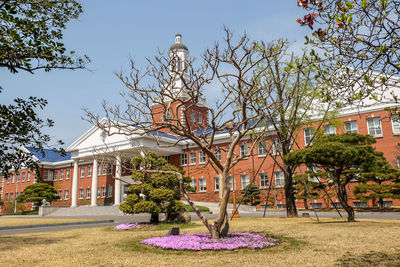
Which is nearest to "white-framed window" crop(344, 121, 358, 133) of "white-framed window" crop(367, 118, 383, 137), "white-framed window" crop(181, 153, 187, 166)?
"white-framed window" crop(367, 118, 383, 137)

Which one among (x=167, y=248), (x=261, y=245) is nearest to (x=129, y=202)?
(x=167, y=248)

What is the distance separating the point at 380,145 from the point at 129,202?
24.4 m

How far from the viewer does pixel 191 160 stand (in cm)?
4334

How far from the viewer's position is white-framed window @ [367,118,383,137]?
31109 millimetres

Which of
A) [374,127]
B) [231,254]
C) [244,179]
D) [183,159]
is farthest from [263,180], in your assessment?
[231,254]

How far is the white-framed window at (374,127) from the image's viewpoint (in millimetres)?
31109

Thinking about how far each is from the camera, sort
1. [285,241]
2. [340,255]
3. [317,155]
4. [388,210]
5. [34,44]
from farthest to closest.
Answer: [388,210], [317,155], [285,241], [340,255], [34,44]

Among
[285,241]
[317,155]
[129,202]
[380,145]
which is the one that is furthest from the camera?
[380,145]

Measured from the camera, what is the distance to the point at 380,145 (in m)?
30.8

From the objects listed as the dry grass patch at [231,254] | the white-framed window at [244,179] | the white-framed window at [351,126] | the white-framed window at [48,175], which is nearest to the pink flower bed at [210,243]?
the dry grass patch at [231,254]

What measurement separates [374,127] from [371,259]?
1073 inches

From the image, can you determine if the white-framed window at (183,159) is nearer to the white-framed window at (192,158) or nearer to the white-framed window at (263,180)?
the white-framed window at (192,158)

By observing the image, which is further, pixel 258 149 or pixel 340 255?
pixel 258 149

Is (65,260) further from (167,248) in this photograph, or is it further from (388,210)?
(388,210)
